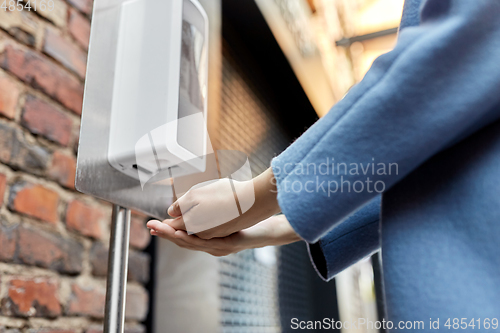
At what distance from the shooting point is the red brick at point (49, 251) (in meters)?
0.61

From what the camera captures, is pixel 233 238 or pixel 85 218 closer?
pixel 233 238

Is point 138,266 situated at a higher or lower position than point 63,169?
lower

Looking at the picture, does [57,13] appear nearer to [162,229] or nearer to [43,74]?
[43,74]

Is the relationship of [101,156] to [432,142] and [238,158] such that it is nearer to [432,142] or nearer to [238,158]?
[238,158]

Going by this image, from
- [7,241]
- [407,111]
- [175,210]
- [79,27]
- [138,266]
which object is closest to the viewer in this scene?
[407,111]

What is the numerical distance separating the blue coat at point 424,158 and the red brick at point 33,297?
0.46 metres

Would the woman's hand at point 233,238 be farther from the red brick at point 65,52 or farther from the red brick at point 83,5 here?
the red brick at point 83,5

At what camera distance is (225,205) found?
16.6 inches

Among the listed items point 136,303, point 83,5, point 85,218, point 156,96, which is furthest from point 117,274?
point 83,5

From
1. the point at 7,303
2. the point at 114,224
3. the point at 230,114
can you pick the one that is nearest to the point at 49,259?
the point at 7,303

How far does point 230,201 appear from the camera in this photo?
0.42 meters

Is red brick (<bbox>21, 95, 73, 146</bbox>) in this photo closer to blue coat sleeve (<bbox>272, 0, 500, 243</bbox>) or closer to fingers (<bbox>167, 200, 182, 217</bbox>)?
fingers (<bbox>167, 200, 182, 217</bbox>)

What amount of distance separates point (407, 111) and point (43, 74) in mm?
611

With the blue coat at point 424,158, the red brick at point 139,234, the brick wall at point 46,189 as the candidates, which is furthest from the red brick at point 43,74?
the blue coat at point 424,158
